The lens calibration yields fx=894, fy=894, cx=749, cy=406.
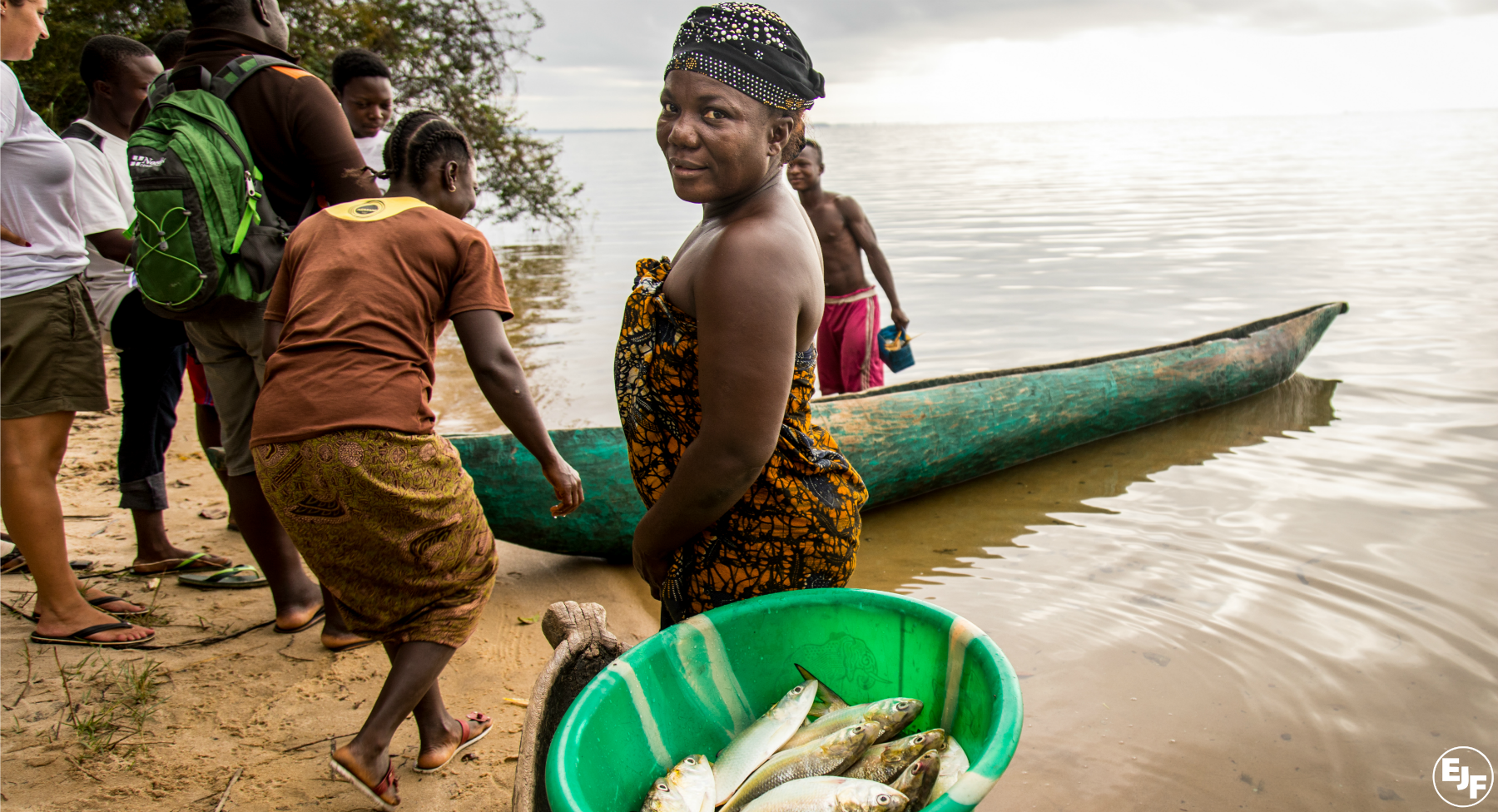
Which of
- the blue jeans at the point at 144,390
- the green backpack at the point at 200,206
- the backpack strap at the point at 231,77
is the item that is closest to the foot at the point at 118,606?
the blue jeans at the point at 144,390

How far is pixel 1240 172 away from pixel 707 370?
109 ft

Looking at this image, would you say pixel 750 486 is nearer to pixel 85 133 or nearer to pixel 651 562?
pixel 651 562

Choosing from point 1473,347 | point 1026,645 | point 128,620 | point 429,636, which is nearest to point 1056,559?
point 1026,645

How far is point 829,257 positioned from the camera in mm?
5836

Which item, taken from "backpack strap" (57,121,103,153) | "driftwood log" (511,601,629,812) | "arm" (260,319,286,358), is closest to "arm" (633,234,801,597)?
"driftwood log" (511,601,629,812)

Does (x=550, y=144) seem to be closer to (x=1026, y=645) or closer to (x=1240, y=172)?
(x=1026, y=645)

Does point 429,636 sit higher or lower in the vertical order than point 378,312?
lower

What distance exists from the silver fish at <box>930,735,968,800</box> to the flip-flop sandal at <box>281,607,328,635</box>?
2263 mm

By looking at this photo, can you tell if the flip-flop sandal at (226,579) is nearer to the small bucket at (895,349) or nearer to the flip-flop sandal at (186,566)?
the flip-flop sandal at (186,566)

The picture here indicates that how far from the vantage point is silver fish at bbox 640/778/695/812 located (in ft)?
4.86

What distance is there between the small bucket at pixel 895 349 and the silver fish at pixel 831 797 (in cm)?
452

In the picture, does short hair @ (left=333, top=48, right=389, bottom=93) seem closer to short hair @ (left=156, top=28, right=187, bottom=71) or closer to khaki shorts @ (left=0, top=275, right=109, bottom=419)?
short hair @ (left=156, top=28, right=187, bottom=71)

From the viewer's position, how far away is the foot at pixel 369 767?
2066 millimetres

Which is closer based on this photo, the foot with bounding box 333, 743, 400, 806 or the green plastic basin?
the green plastic basin
